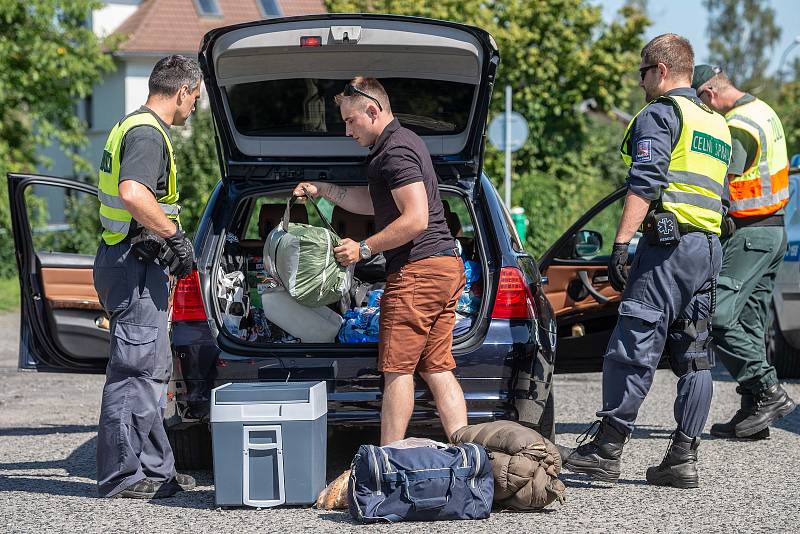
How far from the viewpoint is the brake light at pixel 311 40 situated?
574 cm

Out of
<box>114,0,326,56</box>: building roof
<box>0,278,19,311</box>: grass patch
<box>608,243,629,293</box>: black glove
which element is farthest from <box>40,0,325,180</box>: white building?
<box>608,243,629,293</box>: black glove

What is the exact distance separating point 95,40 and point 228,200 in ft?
53.8

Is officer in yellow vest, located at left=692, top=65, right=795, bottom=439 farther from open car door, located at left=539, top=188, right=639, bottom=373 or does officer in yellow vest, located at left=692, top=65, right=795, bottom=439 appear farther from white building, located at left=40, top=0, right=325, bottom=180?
white building, located at left=40, top=0, right=325, bottom=180

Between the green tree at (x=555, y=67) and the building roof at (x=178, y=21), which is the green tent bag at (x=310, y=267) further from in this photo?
the building roof at (x=178, y=21)

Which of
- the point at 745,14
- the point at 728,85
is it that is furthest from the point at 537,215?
the point at 745,14

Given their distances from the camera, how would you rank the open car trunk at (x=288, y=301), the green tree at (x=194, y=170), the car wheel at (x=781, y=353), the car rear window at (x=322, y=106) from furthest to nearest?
the green tree at (x=194, y=170)
the car wheel at (x=781, y=353)
the car rear window at (x=322, y=106)
the open car trunk at (x=288, y=301)

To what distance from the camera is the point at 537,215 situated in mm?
19781

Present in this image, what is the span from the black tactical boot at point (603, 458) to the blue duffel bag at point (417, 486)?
77 cm

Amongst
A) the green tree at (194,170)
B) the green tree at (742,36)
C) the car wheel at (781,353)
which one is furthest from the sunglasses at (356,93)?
the green tree at (742,36)

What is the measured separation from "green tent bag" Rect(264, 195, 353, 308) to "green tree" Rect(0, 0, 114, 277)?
15336mm

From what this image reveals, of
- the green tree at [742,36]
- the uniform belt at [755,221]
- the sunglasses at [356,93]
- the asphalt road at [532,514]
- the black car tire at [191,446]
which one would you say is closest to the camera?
the asphalt road at [532,514]

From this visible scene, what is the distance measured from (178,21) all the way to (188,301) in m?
36.1

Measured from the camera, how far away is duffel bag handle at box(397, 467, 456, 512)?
4789 millimetres

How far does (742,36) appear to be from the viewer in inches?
2790
